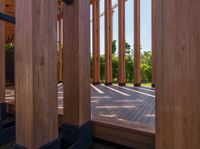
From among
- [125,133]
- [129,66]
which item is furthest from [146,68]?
[125,133]

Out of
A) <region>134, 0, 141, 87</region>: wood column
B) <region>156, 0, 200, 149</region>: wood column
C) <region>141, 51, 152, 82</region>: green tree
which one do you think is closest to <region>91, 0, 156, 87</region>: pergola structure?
<region>134, 0, 141, 87</region>: wood column

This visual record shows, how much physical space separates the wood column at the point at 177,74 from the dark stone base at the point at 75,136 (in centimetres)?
75

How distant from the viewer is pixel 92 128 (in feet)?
5.93

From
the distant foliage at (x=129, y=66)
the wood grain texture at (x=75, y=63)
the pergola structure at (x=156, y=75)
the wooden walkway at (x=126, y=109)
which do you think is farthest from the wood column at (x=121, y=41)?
the pergola structure at (x=156, y=75)

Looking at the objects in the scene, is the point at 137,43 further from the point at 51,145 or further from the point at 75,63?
the point at 51,145

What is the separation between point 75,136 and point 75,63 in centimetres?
65

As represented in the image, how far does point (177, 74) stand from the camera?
101cm

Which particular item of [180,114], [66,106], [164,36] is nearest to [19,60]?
[66,106]

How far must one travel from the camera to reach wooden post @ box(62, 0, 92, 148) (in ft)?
5.24

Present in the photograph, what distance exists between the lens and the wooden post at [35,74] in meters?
1.10

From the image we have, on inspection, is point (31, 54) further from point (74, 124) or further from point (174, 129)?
point (174, 129)

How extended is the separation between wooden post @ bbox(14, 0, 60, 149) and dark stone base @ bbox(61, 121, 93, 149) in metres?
0.34

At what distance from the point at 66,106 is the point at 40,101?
0.54 m

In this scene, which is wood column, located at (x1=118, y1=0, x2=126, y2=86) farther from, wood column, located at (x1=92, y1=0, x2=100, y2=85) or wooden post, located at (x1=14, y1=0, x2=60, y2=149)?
wooden post, located at (x1=14, y1=0, x2=60, y2=149)
